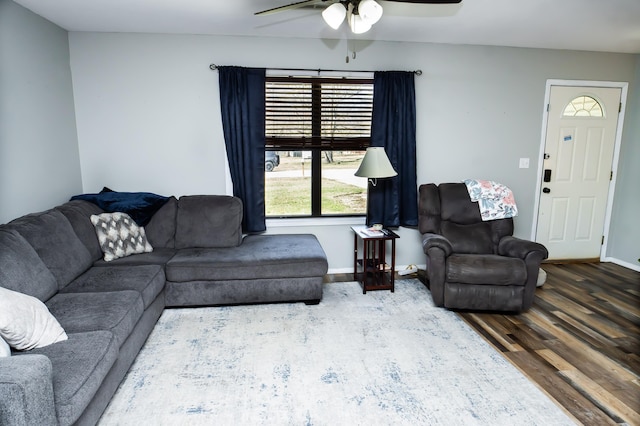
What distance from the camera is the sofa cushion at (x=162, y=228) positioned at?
3537mm

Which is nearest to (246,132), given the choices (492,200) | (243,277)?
(243,277)

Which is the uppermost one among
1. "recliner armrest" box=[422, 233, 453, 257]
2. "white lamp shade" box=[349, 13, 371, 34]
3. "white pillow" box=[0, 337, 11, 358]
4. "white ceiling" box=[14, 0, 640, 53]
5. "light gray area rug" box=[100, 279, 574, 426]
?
"white ceiling" box=[14, 0, 640, 53]

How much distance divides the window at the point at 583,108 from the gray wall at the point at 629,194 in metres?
0.40

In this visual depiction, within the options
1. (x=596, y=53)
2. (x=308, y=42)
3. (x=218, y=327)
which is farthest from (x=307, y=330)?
(x=596, y=53)

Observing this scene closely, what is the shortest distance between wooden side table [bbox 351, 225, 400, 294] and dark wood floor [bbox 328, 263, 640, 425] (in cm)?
24

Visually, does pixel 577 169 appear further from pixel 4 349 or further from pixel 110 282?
pixel 4 349

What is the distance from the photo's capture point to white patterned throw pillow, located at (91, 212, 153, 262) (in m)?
3.14

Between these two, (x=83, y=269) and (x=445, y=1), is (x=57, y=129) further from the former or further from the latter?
(x=445, y=1)

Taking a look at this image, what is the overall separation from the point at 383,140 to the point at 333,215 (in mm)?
986

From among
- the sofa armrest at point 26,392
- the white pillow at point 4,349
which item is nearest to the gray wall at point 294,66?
the white pillow at point 4,349

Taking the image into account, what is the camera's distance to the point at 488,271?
3092 mm

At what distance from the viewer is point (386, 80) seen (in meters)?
3.89

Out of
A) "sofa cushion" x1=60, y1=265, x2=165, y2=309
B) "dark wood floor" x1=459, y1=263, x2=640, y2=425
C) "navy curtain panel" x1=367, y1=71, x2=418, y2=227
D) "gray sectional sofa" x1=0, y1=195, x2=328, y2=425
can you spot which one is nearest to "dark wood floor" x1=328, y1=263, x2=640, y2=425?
"dark wood floor" x1=459, y1=263, x2=640, y2=425

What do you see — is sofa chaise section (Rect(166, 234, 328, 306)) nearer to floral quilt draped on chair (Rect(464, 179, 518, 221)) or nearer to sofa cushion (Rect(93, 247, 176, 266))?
sofa cushion (Rect(93, 247, 176, 266))
